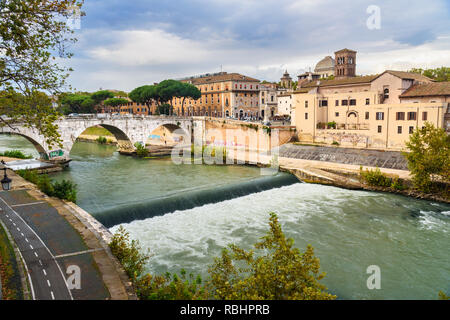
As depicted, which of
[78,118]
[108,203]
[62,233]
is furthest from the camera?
[78,118]

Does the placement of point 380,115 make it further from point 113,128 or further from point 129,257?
point 113,128

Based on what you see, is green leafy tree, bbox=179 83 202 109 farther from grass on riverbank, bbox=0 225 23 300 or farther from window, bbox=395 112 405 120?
grass on riverbank, bbox=0 225 23 300

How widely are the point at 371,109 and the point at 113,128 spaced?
31.0 metres

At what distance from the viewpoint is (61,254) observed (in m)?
11.1

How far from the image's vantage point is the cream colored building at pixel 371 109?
102ft

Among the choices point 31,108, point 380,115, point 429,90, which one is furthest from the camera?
point 380,115

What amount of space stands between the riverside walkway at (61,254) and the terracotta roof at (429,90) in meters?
32.6

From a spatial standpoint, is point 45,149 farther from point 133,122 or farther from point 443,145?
point 443,145

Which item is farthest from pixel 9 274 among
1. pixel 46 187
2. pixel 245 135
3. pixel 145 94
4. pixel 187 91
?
Result: pixel 187 91

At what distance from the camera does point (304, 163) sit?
110 ft

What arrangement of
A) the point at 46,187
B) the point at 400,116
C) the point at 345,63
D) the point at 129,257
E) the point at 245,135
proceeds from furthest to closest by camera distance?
the point at 345,63 → the point at 245,135 → the point at 400,116 → the point at 46,187 → the point at 129,257

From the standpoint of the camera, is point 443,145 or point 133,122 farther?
point 133,122

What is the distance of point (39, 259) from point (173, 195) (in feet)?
39.4
